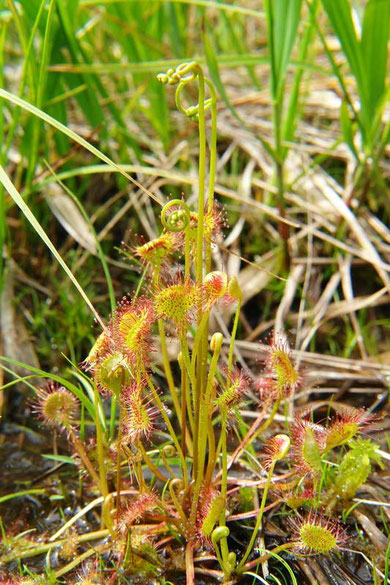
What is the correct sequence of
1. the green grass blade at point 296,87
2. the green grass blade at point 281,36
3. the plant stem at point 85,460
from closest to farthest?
the plant stem at point 85,460
the green grass blade at point 281,36
the green grass blade at point 296,87

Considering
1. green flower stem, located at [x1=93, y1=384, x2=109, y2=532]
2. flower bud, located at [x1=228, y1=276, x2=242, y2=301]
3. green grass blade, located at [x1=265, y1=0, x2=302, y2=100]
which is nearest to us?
flower bud, located at [x1=228, y1=276, x2=242, y2=301]

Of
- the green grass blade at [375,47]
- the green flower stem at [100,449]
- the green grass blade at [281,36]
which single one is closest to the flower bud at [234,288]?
the green flower stem at [100,449]

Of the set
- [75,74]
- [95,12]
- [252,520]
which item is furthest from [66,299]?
[95,12]

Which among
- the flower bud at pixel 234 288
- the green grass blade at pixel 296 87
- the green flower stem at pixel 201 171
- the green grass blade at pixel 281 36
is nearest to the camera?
the green flower stem at pixel 201 171

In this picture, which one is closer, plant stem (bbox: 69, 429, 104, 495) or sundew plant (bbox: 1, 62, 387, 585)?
sundew plant (bbox: 1, 62, 387, 585)

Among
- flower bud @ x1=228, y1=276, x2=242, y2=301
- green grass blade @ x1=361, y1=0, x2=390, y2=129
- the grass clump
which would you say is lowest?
the grass clump

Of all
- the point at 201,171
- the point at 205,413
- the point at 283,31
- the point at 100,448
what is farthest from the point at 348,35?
the point at 100,448

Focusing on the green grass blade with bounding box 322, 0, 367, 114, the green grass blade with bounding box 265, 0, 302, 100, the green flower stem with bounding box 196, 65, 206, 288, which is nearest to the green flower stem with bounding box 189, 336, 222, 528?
the green flower stem with bounding box 196, 65, 206, 288

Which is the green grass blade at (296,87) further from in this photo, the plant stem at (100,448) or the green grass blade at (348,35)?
the plant stem at (100,448)

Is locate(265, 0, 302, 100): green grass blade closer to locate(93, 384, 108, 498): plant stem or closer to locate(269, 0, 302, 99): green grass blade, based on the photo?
locate(269, 0, 302, 99): green grass blade
